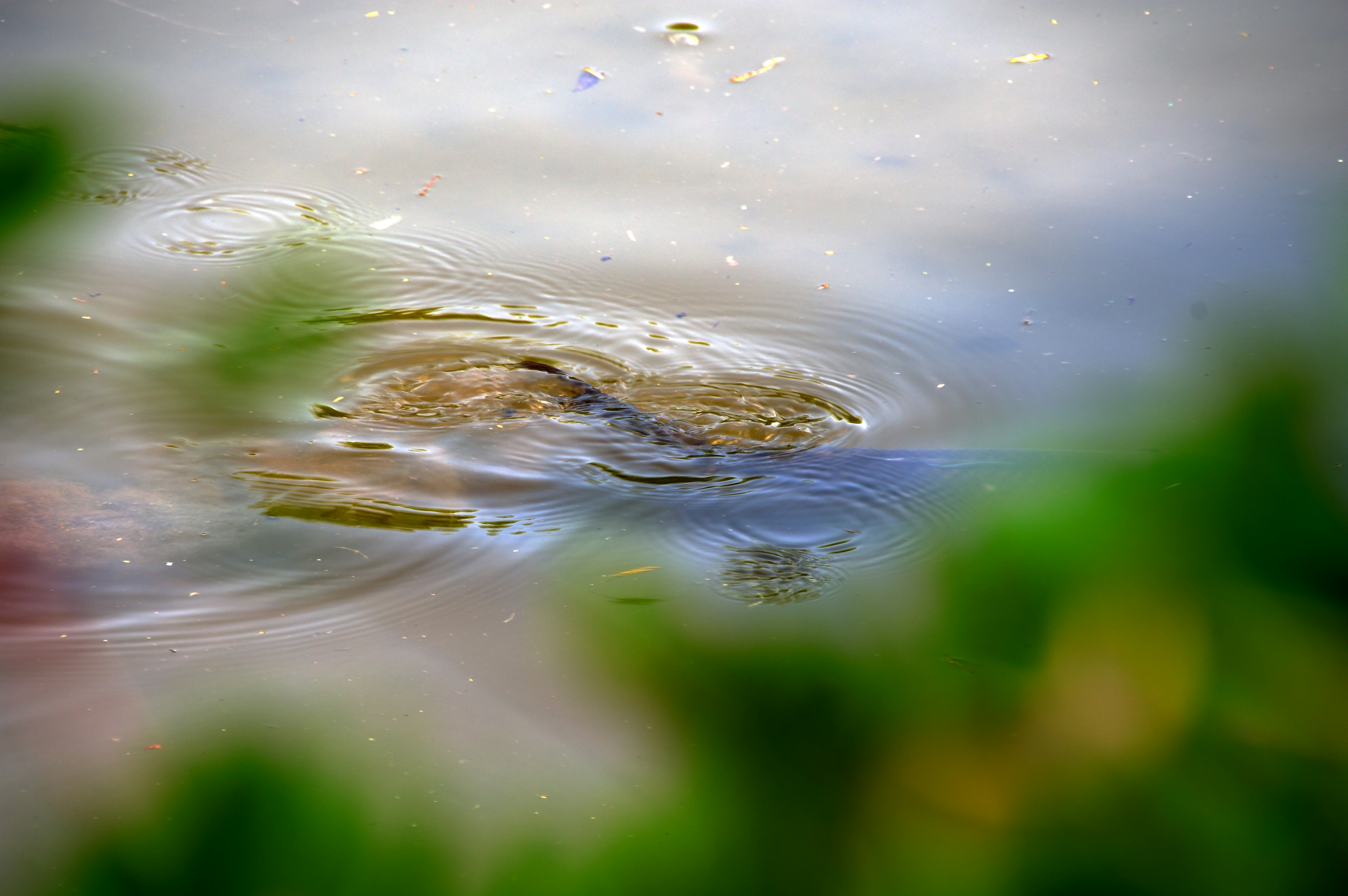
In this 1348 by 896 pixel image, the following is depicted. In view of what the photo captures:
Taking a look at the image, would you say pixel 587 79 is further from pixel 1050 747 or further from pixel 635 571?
pixel 1050 747

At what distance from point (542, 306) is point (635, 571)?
59.1 inches

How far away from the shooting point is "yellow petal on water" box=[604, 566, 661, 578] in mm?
1640

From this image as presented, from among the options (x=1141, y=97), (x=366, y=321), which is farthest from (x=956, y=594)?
(x=1141, y=97)

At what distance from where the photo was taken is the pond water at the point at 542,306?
6.13 feet

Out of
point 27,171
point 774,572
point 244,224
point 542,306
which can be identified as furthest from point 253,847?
point 244,224

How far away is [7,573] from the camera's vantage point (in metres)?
1.91

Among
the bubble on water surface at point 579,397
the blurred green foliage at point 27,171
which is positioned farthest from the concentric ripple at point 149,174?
the blurred green foliage at point 27,171

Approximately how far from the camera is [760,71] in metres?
3.56

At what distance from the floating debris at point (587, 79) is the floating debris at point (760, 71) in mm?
503

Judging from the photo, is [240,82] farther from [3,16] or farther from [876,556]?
[876,556]

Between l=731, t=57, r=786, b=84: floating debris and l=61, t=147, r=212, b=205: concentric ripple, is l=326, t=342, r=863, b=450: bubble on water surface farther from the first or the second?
l=731, t=57, r=786, b=84: floating debris

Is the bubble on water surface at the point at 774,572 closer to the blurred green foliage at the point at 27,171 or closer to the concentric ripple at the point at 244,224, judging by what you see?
the blurred green foliage at the point at 27,171

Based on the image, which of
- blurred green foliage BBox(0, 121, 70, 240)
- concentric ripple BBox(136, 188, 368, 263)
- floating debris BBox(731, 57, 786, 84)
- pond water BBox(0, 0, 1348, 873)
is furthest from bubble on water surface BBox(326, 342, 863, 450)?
blurred green foliage BBox(0, 121, 70, 240)

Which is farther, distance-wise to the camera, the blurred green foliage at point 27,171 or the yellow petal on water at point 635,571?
the yellow petal on water at point 635,571
